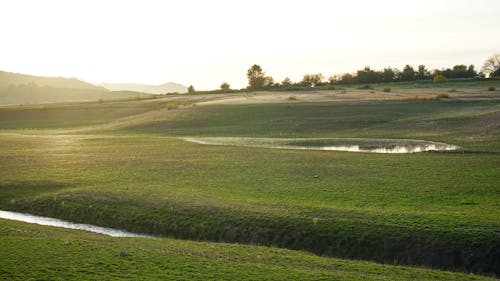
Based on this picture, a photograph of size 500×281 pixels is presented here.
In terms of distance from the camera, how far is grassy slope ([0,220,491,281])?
18.1 m

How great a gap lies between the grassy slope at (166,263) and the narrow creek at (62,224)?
3.40 meters

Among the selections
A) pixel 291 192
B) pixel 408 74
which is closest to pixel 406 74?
pixel 408 74

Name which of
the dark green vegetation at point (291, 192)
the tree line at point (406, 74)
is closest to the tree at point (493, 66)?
the tree line at point (406, 74)

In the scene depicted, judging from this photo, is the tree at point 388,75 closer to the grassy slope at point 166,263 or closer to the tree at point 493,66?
the tree at point 493,66

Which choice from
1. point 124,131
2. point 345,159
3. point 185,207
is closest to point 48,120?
point 124,131

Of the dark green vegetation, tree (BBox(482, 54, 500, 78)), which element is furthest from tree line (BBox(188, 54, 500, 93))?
the dark green vegetation

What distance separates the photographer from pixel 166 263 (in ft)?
64.0

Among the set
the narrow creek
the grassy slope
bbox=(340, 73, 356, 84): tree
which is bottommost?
the narrow creek

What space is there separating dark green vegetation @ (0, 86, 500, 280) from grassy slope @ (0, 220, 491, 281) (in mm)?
2065

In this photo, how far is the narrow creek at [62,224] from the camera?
26969 mm

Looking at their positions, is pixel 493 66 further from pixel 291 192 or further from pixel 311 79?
pixel 291 192

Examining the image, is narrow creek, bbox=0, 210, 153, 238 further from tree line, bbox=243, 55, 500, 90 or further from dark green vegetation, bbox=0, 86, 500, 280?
tree line, bbox=243, 55, 500, 90

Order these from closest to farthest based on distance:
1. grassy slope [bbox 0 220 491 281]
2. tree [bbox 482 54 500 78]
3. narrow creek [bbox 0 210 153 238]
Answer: grassy slope [bbox 0 220 491 281] < narrow creek [bbox 0 210 153 238] < tree [bbox 482 54 500 78]

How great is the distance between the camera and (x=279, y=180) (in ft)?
119
